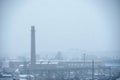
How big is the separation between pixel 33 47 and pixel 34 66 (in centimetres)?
121

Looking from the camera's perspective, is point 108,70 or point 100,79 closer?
point 100,79

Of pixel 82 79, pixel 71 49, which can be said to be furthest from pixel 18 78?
pixel 71 49

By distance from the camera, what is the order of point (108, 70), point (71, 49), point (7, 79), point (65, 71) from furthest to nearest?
point (71, 49) < point (108, 70) < point (65, 71) < point (7, 79)

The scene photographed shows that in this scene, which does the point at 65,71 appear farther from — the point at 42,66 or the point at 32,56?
the point at 32,56

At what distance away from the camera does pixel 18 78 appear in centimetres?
874

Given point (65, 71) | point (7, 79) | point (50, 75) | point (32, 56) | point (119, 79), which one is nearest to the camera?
point (119, 79)

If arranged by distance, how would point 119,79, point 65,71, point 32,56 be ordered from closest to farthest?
point 119,79 → point 65,71 → point 32,56

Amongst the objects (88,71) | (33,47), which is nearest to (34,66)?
(33,47)

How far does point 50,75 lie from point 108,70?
318 centimetres

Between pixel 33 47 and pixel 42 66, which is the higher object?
pixel 33 47

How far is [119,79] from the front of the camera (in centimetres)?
783

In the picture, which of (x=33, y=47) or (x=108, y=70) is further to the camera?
(x=33, y=47)

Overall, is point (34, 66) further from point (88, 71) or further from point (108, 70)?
point (108, 70)

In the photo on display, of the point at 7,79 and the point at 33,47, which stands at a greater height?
the point at 33,47
